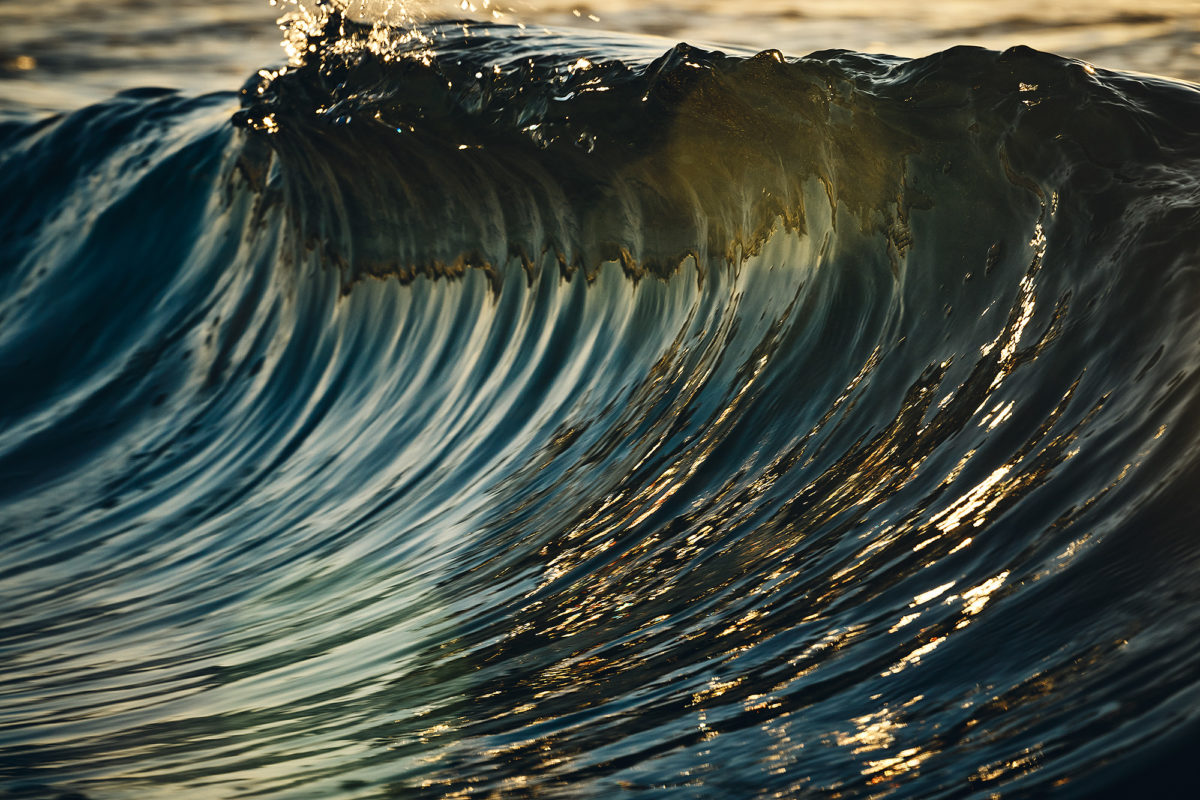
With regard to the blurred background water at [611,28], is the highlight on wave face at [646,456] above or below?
below

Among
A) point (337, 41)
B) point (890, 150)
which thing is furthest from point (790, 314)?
point (337, 41)

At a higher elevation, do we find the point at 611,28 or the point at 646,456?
the point at 611,28

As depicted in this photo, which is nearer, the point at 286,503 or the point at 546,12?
the point at 286,503

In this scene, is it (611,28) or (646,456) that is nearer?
(646,456)

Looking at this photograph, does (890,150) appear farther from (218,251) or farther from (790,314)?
(218,251)

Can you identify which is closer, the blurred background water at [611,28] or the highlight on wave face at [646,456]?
the highlight on wave face at [646,456]

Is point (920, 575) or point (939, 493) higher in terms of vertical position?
point (939, 493)
